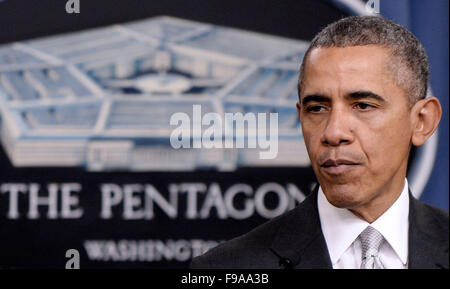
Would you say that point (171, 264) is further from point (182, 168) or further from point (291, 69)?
point (291, 69)

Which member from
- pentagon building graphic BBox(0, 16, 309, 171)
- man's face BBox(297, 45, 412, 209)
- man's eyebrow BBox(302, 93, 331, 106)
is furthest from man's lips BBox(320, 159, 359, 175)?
pentagon building graphic BBox(0, 16, 309, 171)

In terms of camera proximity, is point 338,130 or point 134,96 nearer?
point 338,130

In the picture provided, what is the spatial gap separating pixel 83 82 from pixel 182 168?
1.21 feet

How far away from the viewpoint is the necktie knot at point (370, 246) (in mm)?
1120

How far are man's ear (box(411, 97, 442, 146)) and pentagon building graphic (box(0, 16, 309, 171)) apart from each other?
0.57m

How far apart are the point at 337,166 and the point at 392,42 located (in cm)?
24

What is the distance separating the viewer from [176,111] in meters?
1.70

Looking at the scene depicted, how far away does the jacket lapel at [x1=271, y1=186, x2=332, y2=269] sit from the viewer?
3.67 feet

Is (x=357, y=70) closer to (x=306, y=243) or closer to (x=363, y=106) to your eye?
(x=363, y=106)

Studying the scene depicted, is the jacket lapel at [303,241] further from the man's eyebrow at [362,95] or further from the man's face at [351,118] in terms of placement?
the man's eyebrow at [362,95]

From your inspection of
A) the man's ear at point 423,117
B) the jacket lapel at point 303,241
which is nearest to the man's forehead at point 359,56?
the man's ear at point 423,117

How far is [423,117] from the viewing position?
1127 mm

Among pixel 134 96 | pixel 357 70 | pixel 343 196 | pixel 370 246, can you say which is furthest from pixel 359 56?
pixel 134 96

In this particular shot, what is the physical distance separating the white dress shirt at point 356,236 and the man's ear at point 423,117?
0.44 ft
